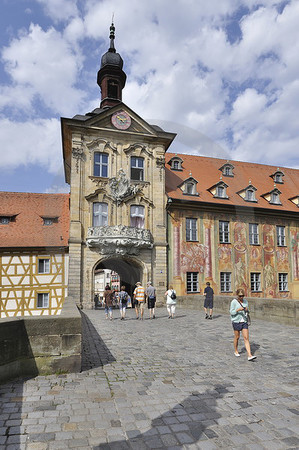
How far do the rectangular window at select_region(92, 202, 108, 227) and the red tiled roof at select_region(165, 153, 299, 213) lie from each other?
5013 millimetres

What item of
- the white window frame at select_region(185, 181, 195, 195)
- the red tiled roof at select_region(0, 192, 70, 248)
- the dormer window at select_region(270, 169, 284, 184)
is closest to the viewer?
the red tiled roof at select_region(0, 192, 70, 248)

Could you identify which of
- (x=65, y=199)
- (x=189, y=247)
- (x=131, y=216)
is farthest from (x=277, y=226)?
(x=65, y=199)

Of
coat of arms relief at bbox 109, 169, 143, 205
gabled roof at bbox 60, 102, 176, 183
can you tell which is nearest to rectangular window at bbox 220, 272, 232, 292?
coat of arms relief at bbox 109, 169, 143, 205

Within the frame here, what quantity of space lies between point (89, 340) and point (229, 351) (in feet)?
13.0

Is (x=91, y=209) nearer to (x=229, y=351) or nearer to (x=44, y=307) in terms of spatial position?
(x=44, y=307)

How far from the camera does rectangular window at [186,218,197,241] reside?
25.2 metres

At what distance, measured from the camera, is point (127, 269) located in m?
27.6

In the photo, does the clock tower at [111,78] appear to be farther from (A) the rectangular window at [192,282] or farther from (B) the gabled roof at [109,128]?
(A) the rectangular window at [192,282]

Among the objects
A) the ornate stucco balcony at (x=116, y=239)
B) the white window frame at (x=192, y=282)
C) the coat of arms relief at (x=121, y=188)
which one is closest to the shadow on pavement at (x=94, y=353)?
the ornate stucco balcony at (x=116, y=239)

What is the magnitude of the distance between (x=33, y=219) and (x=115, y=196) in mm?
6232

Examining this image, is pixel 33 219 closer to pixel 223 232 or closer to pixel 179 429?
pixel 223 232

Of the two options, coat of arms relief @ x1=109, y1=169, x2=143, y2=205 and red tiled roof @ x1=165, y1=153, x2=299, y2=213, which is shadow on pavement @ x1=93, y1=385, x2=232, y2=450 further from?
red tiled roof @ x1=165, y1=153, x2=299, y2=213

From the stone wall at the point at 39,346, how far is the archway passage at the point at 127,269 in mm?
17040

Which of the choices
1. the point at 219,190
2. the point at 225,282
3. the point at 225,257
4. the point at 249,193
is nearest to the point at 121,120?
the point at 219,190
